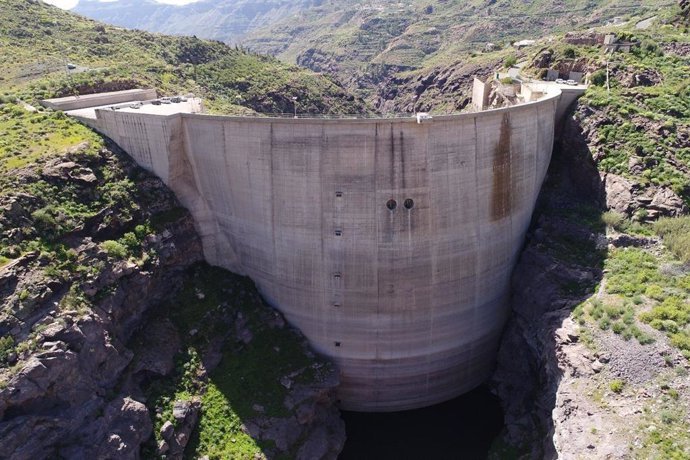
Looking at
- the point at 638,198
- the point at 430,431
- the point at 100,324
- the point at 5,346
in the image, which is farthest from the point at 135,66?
the point at 638,198

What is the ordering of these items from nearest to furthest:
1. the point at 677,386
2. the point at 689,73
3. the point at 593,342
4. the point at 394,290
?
the point at 677,386
the point at 593,342
the point at 394,290
the point at 689,73

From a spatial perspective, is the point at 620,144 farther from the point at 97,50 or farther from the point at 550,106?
the point at 97,50

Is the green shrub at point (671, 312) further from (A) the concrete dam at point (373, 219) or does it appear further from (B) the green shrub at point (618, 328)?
(A) the concrete dam at point (373, 219)

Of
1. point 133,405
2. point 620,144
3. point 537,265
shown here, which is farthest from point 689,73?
point 133,405

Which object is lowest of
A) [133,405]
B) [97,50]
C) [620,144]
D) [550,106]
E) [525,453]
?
[525,453]

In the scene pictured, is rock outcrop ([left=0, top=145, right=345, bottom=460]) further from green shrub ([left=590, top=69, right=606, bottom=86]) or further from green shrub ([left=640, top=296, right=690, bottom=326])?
green shrub ([left=590, top=69, right=606, bottom=86])
